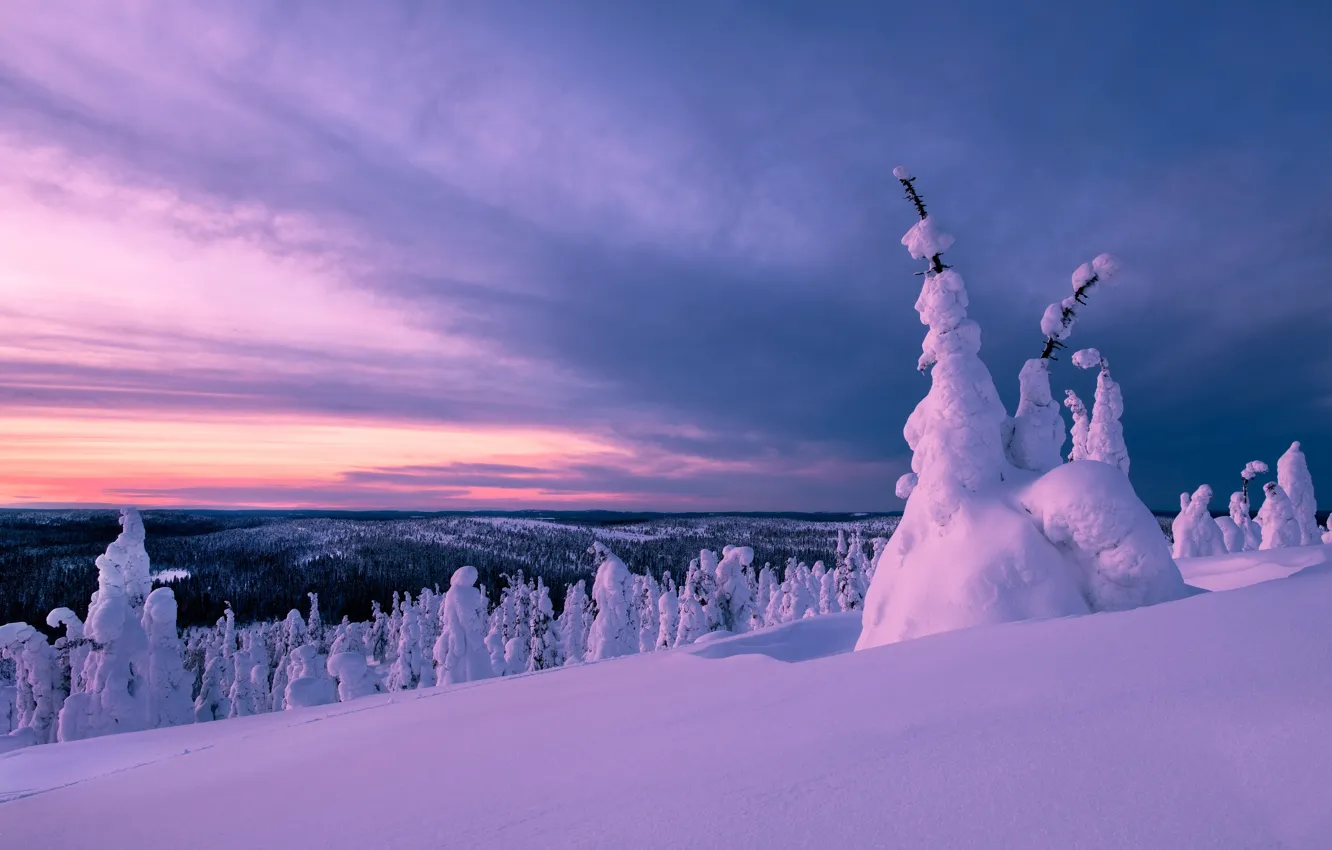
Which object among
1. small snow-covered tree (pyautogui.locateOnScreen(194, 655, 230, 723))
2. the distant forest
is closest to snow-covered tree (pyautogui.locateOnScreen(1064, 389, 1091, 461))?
small snow-covered tree (pyautogui.locateOnScreen(194, 655, 230, 723))

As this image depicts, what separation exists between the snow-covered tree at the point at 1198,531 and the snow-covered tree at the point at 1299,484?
4.44 meters

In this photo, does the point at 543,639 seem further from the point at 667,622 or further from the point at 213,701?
the point at 213,701

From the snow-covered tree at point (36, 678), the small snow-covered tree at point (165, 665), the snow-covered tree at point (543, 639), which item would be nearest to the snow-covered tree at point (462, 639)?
the small snow-covered tree at point (165, 665)

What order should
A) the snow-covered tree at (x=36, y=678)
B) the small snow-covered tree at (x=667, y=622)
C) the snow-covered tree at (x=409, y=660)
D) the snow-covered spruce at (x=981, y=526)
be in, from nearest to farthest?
the snow-covered spruce at (x=981, y=526), the snow-covered tree at (x=36, y=678), the small snow-covered tree at (x=667, y=622), the snow-covered tree at (x=409, y=660)

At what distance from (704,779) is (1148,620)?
392 cm

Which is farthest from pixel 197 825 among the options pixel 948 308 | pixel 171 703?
pixel 171 703

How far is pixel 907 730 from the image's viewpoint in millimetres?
3646

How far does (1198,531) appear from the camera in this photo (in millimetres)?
27891

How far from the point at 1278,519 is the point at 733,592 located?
81.3 feet

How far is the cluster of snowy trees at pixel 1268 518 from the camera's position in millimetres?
27734

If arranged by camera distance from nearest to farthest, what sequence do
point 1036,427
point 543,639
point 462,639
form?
point 1036,427 < point 462,639 < point 543,639

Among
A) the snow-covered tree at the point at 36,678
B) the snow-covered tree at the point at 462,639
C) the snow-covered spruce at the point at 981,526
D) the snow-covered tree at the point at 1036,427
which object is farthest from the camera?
the snow-covered tree at the point at 462,639

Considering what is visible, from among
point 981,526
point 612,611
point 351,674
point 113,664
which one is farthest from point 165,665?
point 981,526

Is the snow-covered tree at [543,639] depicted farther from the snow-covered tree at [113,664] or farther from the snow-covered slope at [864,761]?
the snow-covered slope at [864,761]
